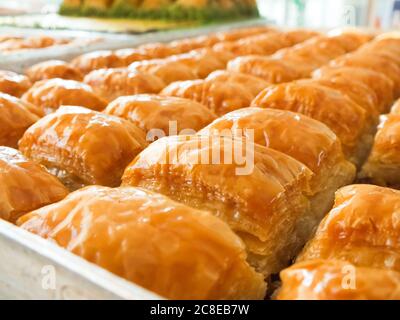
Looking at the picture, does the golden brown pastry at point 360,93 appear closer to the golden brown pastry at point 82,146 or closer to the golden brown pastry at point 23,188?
the golden brown pastry at point 82,146

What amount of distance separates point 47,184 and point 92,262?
2.03ft

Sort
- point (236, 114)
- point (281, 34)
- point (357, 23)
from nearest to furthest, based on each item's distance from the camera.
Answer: point (236, 114), point (281, 34), point (357, 23)

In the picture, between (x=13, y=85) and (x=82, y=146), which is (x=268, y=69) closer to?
(x=13, y=85)

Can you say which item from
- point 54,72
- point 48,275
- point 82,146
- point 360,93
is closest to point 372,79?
point 360,93

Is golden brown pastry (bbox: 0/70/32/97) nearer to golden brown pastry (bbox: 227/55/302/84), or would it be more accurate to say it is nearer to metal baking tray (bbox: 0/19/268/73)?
metal baking tray (bbox: 0/19/268/73)

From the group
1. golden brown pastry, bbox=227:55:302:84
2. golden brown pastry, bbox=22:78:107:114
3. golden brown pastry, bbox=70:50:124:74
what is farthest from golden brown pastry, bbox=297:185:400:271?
golden brown pastry, bbox=70:50:124:74

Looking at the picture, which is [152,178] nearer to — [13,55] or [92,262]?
[92,262]

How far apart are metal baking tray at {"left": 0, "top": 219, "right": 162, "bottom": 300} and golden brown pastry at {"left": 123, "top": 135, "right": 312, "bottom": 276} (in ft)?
1.80

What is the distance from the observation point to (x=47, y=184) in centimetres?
195

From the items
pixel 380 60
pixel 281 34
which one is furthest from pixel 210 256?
pixel 281 34

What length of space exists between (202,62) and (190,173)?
8.64 feet

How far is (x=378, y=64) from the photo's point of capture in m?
3.88

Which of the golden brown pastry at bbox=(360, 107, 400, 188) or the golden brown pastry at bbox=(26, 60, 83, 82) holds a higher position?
the golden brown pastry at bbox=(26, 60, 83, 82)

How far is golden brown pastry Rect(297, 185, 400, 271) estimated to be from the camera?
158 centimetres
